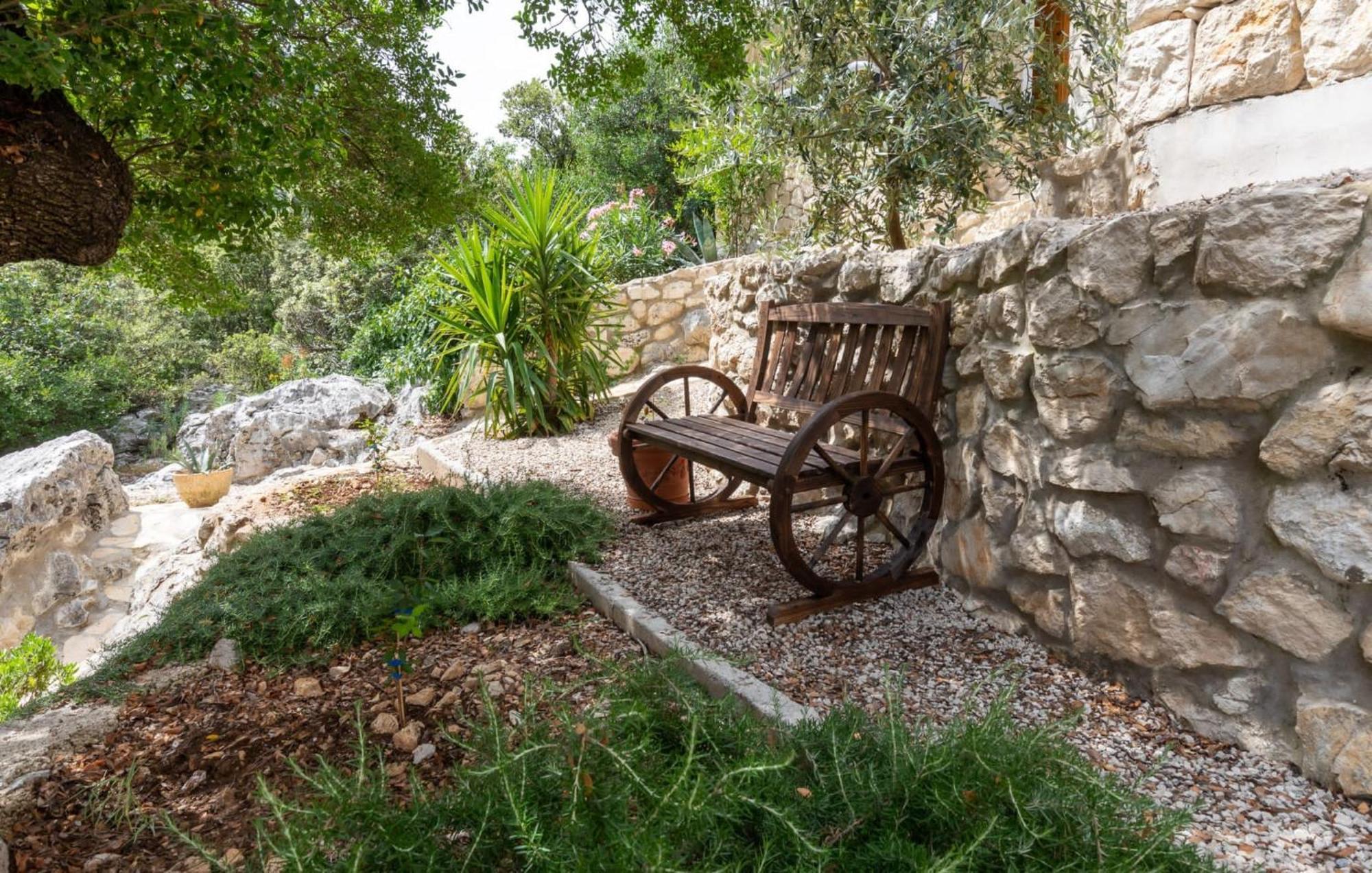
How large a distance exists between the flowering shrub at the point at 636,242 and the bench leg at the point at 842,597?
588 centimetres

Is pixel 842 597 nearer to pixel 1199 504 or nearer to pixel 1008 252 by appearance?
pixel 1199 504

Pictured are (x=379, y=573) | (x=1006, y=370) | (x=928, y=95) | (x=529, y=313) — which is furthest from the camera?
(x=529, y=313)

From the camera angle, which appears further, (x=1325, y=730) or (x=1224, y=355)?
(x=1224, y=355)

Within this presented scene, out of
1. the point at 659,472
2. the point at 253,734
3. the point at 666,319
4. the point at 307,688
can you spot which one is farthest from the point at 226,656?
the point at 666,319

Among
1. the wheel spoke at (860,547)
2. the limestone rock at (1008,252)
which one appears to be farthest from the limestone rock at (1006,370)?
the wheel spoke at (860,547)

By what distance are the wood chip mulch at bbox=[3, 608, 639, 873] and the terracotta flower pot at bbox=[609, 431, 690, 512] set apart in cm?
118

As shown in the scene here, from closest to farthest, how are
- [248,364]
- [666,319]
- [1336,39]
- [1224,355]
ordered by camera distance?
[1224,355] → [1336,39] → [666,319] → [248,364]

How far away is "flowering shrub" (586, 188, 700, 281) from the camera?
843 centimetres

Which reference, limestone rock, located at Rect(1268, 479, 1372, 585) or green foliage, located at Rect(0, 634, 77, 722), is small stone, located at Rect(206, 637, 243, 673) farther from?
limestone rock, located at Rect(1268, 479, 1372, 585)

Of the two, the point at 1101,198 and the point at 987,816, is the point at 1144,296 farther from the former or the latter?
the point at 1101,198

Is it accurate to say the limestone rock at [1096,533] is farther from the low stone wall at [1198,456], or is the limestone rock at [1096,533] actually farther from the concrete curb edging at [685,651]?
the concrete curb edging at [685,651]

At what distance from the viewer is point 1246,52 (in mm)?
3428

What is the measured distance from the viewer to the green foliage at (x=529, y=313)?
18.1 feet

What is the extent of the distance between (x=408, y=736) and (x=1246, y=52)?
A: 4.30 m
